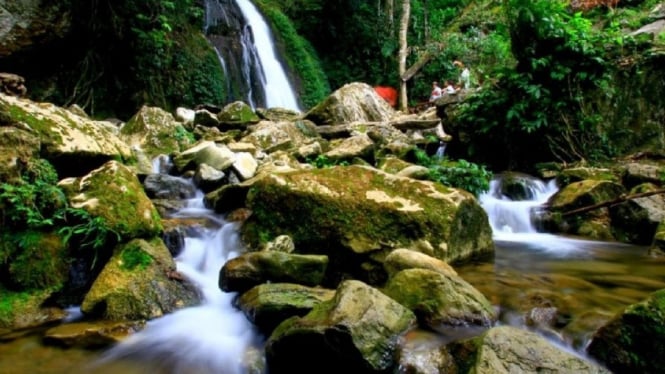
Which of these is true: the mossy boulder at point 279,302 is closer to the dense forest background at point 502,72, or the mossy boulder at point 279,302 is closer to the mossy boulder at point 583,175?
the mossy boulder at point 583,175

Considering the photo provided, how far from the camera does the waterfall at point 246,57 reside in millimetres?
13750

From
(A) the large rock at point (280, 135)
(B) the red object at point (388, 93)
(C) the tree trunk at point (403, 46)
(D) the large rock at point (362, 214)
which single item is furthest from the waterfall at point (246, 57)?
(D) the large rock at point (362, 214)

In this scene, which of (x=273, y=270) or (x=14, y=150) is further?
(x=14, y=150)

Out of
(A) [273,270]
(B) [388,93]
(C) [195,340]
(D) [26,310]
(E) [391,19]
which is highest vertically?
(E) [391,19]

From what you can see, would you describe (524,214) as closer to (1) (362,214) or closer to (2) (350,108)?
(1) (362,214)

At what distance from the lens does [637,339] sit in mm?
2348

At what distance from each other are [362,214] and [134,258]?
1912 millimetres

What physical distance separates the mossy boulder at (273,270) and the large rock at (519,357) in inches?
62.9

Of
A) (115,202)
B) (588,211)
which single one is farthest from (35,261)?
(588,211)

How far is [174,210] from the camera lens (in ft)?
17.4

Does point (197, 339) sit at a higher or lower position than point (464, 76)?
lower

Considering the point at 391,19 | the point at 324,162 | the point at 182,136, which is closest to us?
the point at 324,162

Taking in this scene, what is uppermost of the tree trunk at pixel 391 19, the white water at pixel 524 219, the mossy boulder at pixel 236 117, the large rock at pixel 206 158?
the tree trunk at pixel 391 19

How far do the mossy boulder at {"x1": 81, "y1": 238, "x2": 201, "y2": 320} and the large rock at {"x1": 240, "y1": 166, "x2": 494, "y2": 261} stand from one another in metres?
1.03
